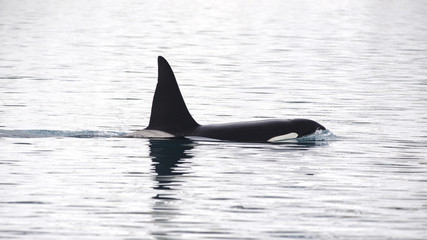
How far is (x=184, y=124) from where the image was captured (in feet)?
67.8

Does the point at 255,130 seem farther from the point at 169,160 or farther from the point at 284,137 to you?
the point at 169,160

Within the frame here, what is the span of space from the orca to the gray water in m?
0.38

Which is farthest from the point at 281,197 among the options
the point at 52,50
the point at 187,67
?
the point at 52,50

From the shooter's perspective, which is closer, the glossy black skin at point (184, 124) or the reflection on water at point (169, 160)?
the reflection on water at point (169, 160)

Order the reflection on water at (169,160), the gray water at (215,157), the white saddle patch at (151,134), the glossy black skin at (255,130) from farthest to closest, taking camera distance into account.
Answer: the white saddle patch at (151,134)
the glossy black skin at (255,130)
the reflection on water at (169,160)
the gray water at (215,157)

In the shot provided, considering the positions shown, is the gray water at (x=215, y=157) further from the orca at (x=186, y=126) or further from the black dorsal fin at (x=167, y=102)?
the black dorsal fin at (x=167, y=102)

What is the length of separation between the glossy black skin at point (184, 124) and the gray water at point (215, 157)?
42 cm

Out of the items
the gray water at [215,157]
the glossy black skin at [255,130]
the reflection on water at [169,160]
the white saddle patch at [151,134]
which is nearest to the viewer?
the gray water at [215,157]

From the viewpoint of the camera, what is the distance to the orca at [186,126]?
20344 millimetres

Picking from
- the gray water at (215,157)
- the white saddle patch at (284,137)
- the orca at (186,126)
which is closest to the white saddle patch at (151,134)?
the orca at (186,126)

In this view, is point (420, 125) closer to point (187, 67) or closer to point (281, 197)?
point (281, 197)

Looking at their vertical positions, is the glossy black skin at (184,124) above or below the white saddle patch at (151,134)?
above

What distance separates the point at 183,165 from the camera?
18.0m

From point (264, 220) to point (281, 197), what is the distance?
63.8 inches
